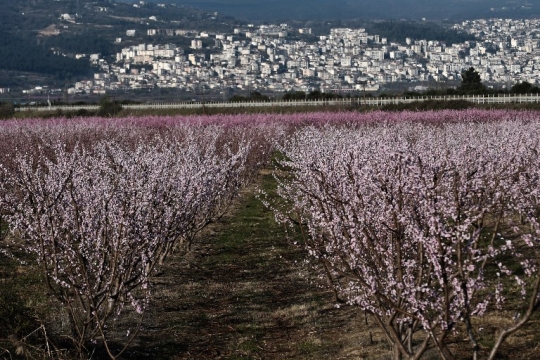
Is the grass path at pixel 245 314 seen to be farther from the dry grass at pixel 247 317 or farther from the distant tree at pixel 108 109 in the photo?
the distant tree at pixel 108 109

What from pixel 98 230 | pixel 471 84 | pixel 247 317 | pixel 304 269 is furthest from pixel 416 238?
pixel 471 84

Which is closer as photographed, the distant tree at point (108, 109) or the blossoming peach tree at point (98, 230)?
the blossoming peach tree at point (98, 230)

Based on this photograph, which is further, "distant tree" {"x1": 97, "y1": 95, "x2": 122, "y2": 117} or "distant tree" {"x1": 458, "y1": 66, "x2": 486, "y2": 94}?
"distant tree" {"x1": 458, "y1": 66, "x2": 486, "y2": 94}

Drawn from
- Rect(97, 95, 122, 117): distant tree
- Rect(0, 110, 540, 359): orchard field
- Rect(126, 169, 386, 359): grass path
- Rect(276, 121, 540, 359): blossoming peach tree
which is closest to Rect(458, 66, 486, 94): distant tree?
Rect(97, 95, 122, 117): distant tree

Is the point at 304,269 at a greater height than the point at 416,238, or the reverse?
the point at 416,238

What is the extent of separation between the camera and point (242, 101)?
7744cm

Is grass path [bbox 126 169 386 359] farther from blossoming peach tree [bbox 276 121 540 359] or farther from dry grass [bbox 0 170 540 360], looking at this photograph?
blossoming peach tree [bbox 276 121 540 359]

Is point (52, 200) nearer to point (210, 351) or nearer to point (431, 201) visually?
point (210, 351)

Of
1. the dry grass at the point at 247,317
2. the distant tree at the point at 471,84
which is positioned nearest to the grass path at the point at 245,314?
the dry grass at the point at 247,317

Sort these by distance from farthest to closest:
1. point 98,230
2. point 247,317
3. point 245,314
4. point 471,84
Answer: point 471,84, point 245,314, point 247,317, point 98,230

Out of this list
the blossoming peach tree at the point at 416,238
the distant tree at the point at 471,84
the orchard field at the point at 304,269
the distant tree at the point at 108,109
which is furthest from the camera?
the distant tree at the point at 471,84

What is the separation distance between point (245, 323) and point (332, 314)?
1.14 meters

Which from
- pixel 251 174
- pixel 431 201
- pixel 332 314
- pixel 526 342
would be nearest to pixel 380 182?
pixel 431 201

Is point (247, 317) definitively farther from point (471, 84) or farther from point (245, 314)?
point (471, 84)
